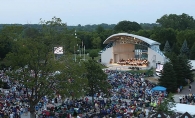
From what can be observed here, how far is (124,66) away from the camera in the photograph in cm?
5169

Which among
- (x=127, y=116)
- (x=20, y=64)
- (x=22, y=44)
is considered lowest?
(x=127, y=116)

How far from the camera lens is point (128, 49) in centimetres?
5694

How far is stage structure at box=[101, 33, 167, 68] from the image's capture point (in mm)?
49531

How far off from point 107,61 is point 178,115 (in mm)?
39235

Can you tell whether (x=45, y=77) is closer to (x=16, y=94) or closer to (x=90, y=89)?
(x=90, y=89)

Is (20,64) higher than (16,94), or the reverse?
(20,64)

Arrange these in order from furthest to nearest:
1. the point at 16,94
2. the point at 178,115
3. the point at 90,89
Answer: the point at 16,94
the point at 90,89
the point at 178,115

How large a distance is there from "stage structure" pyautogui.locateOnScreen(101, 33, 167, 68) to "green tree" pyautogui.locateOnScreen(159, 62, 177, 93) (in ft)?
61.1

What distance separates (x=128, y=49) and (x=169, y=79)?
2754 centimetres

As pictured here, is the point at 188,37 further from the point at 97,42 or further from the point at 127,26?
the point at 127,26

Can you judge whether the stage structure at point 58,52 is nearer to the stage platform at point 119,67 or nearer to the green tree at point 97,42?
the stage platform at point 119,67

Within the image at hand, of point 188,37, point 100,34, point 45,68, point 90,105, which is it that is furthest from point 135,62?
point 100,34

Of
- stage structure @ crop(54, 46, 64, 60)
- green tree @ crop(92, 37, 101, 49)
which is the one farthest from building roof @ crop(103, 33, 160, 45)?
stage structure @ crop(54, 46, 64, 60)

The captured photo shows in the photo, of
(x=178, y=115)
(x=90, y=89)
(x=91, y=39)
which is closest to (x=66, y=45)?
(x=90, y=89)
